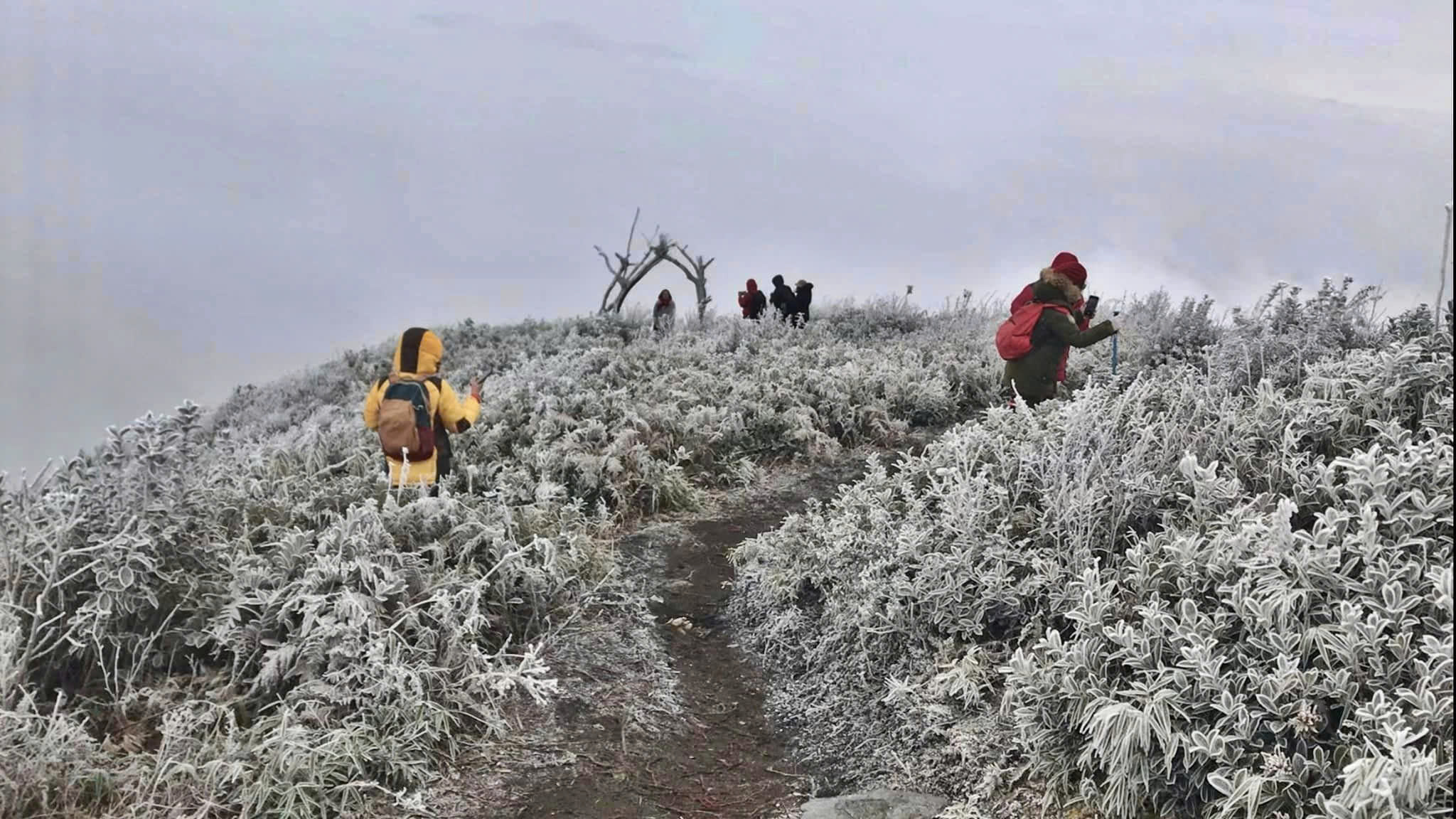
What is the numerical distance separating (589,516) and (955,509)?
3.40m

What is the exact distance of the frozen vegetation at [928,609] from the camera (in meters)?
3.65

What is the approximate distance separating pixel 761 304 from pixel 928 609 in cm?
1548

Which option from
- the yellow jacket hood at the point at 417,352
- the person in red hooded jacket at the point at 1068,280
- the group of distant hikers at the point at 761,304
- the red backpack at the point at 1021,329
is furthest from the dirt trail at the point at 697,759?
the group of distant hikers at the point at 761,304

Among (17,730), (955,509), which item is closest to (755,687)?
(955,509)

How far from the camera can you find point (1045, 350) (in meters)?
7.93

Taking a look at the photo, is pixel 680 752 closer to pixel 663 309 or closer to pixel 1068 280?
pixel 1068 280

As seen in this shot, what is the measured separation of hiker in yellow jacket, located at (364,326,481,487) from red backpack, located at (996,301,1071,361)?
13.4ft

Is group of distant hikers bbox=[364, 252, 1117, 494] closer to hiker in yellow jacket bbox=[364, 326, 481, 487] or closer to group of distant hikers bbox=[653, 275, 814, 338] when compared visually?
hiker in yellow jacket bbox=[364, 326, 481, 487]

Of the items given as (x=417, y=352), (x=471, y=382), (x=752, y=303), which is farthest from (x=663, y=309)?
(x=417, y=352)

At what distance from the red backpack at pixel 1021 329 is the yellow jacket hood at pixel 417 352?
4.23 metres

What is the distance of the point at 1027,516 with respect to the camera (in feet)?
17.0

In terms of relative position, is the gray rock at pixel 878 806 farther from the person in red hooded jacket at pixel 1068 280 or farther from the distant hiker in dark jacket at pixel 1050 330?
the person in red hooded jacket at pixel 1068 280

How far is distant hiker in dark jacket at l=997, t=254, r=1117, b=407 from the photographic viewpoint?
767 cm

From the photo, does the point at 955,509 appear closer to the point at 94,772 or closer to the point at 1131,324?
the point at 94,772
